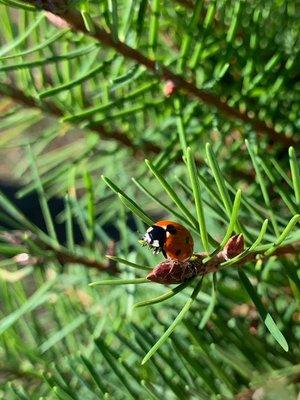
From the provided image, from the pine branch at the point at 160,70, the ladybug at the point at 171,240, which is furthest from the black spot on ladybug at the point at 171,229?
the pine branch at the point at 160,70

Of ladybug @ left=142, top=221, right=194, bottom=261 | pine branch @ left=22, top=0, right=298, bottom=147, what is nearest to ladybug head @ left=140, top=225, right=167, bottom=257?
ladybug @ left=142, top=221, right=194, bottom=261

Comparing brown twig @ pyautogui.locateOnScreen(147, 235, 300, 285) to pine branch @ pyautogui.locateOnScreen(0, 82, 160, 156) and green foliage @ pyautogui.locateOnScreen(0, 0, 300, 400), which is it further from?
pine branch @ pyautogui.locateOnScreen(0, 82, 160, 156)

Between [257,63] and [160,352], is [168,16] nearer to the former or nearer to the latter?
[257,63]

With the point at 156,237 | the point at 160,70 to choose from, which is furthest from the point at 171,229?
the point at 160,70

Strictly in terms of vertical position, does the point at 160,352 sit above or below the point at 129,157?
below

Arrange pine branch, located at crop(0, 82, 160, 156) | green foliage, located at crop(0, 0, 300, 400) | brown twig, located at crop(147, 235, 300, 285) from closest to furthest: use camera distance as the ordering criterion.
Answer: brown twig, located at crop(147, 235, 300, 285) → green foliage, located at crop(0, 0, 300, 400) → pine branch, located at crop(0, 82, 160, 156)

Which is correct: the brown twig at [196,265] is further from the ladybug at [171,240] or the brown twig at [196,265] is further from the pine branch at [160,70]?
the pine branch at [160,70]

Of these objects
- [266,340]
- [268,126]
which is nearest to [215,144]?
[268,126]
